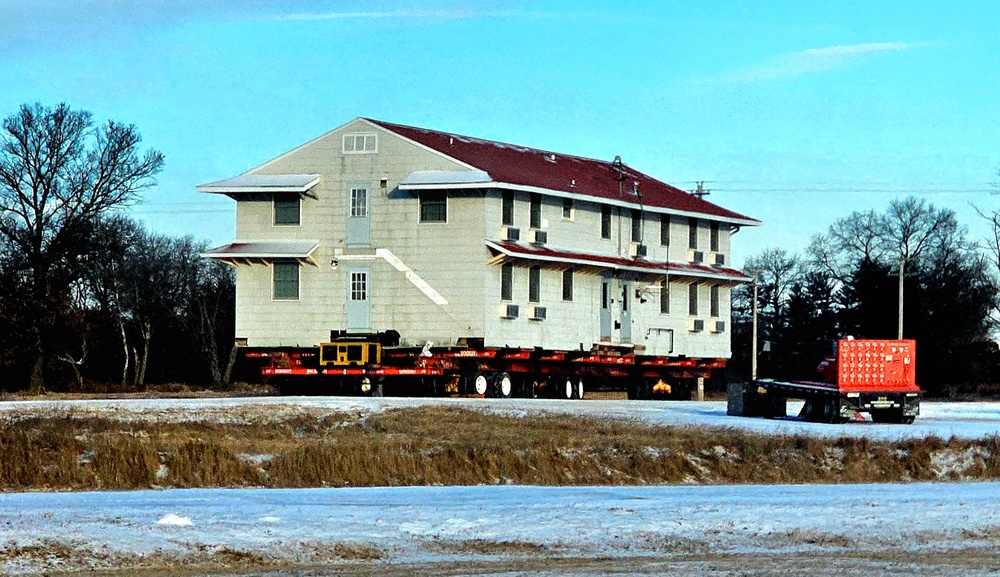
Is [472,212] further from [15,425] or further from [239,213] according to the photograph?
[15,425]

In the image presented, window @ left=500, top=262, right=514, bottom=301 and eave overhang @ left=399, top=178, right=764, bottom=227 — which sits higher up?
eave overhang @ left=399, top=178, right=764, bottom=227

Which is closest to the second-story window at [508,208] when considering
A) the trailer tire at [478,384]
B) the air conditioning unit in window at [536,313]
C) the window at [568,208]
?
the air conditioning unit in window at [536,313]

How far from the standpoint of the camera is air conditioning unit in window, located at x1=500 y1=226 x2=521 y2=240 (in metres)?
51.5

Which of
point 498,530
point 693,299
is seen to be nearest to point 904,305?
point 693,299

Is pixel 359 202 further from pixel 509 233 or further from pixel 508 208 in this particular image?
pixel 509 233

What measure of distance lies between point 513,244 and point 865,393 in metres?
15.9

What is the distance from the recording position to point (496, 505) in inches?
799

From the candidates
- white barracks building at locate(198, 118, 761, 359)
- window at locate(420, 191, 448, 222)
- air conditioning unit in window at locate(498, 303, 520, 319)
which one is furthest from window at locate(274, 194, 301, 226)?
air conditioning unit in window at locate(498, 303, 520, 319)

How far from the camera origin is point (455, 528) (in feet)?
60.5

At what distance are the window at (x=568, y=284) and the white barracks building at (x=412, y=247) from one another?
0.04m

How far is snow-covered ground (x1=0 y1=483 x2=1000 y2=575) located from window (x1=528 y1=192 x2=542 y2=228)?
31.6 meters

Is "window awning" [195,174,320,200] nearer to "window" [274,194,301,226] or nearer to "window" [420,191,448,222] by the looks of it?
"window" [274,194,301,226]

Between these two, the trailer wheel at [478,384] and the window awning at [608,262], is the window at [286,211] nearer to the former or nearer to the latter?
the window awning at [608,262]

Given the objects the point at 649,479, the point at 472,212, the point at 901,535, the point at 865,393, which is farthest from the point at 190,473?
the point at 472,212
